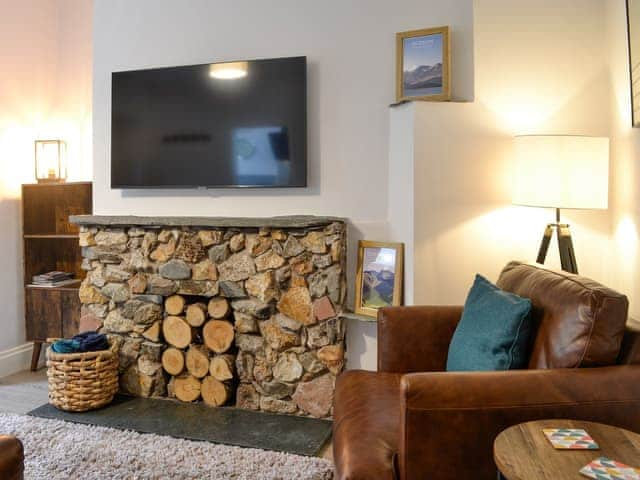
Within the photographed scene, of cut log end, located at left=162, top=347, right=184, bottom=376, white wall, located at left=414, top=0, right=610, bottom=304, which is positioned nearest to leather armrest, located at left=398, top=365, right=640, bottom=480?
white wall, located at left=414, top=0, right=610, bottom=304

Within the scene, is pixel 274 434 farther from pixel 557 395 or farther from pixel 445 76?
pixel 445 76

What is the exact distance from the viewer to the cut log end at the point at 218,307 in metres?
3.09

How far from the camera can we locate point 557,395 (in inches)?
60.0

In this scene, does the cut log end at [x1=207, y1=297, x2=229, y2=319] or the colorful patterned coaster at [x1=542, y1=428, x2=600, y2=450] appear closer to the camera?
the colorful patterned coaster at [x1=542, y1=428, x2=600, y2=450]

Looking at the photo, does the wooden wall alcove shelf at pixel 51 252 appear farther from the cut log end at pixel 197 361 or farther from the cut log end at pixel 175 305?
the cut log end at pixel 197 361

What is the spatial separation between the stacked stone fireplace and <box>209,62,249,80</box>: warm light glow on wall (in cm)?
83

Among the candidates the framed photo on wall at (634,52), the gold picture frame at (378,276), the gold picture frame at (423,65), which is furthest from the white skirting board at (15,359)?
the framed photo on wall at (634,52)

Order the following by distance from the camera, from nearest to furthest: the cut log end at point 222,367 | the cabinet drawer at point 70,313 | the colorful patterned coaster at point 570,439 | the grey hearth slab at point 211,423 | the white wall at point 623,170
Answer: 1. the colorful patterned coaster at point 570,439
2. the white wall at point 623,170
3. the grey hearth slab at point 211,423
4. the cut log end at point 222,367
5. the cabinet drawer at point 70,313

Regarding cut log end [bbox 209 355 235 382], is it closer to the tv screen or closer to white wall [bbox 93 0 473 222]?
white wall [bbox 93 0 473 222]

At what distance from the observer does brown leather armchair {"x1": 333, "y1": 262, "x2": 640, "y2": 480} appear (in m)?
1.49

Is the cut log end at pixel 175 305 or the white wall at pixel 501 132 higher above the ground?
the white wall at pixel 501 132

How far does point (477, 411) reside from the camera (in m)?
1.50

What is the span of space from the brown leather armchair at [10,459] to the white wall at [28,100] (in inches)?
104

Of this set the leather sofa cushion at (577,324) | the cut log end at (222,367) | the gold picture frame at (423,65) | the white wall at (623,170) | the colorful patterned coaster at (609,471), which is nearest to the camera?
the colorful patterned coaster at (609,471)
